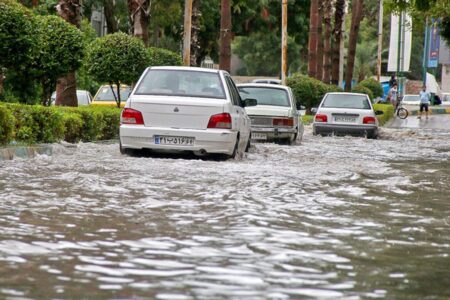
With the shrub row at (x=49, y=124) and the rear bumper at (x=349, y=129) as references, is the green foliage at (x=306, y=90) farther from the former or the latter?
the shrub row at (x=49, y=124)

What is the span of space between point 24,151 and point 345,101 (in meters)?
15.9

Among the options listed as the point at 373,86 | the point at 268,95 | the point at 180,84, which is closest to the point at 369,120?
the point at 268,95

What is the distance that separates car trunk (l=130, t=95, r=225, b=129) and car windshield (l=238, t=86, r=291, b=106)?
28.2 feet

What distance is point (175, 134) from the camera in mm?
15758

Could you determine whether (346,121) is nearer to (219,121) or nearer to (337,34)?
(219,121)

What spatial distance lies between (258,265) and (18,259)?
1593 mm

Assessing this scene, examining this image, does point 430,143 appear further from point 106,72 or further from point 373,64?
point 373,64

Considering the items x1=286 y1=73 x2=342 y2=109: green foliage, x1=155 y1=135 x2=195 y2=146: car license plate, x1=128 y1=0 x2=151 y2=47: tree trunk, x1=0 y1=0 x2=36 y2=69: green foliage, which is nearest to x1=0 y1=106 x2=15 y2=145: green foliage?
x1=155 y1=135 x2=195 y2=146: car license plate

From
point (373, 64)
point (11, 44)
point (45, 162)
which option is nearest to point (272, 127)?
point (11, 44)

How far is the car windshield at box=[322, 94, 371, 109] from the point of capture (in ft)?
98.1

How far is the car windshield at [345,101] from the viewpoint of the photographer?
29.9m

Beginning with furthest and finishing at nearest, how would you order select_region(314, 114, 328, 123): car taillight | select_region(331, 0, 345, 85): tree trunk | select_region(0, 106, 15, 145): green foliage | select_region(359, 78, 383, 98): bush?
select_region(359, 78, 383, 98): bush, select_region(331, 0, 345, 85): tree trunk, select_region(314, 114, 328, 123): car taillight, select_region(0, 106, 15, 145): green foliage

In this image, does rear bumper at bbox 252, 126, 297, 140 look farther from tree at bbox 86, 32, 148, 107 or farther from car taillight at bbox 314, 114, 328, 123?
car taillight at bbox 314, 114, 328, 123

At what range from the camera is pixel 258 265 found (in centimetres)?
697
